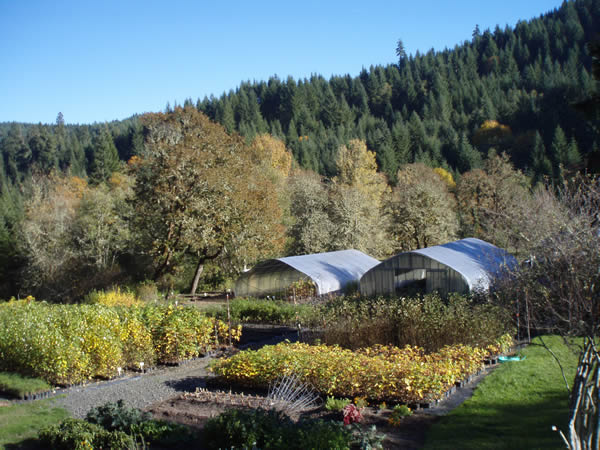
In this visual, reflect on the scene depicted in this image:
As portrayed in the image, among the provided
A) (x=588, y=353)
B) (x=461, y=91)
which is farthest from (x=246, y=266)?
(x=461, y=91)

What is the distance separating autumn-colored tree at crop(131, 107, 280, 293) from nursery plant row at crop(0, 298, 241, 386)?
33.9 feet

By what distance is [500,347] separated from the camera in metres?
10.1

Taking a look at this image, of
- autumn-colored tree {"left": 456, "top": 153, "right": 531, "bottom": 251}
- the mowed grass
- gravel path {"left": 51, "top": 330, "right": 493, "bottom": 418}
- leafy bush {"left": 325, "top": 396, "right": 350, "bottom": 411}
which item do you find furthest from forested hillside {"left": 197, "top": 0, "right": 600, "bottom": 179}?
leafy bush {"left": 325, "top": 396, "right": 350, "bottom": 411}

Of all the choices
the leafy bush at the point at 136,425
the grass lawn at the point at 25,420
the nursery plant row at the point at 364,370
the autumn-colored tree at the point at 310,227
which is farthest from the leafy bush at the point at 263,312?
the autumn-colored tree at the point at 310,227

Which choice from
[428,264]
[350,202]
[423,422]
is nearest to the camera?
[423,422]

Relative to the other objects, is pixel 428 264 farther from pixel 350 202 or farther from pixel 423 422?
pixel 350 202

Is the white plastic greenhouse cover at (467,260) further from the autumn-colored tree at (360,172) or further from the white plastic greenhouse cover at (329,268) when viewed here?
the autumn-colored tree at (360,172)

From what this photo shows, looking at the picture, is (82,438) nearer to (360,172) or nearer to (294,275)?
(294,275)

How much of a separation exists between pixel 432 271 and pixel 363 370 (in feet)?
30.0

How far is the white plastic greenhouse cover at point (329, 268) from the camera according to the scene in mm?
20453

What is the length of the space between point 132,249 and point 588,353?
2703 centimetres

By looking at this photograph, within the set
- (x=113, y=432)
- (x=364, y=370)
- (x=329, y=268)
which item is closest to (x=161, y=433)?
(x=113, y=432)

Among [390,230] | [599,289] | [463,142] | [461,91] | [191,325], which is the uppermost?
[461,91]

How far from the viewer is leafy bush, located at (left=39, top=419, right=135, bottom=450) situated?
5840 mm
